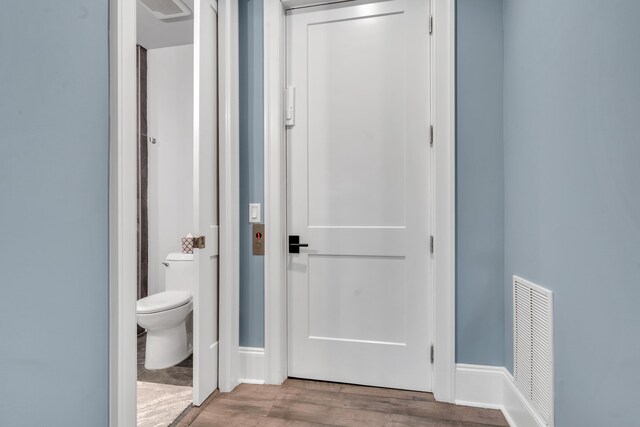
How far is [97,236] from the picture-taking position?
106cm

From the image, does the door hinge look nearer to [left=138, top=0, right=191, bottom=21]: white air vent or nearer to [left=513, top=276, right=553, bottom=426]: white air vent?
[left=138, top=0, right=191, bottom=21]: white air vent

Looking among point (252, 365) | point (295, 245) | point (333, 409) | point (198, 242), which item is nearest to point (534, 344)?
point (333, 409)

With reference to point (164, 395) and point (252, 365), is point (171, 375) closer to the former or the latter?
point (164, 395)

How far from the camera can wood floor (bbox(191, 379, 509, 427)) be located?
5.23 feet

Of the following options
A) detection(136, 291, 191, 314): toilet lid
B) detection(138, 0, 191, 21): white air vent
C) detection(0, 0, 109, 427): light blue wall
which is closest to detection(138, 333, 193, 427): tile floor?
detection(136, 291, 191, 314): toilet lid

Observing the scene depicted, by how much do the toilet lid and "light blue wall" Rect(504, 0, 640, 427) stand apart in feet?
6.79

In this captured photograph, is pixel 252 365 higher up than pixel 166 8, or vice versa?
pixel 166 8

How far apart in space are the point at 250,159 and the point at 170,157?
52.9 inches

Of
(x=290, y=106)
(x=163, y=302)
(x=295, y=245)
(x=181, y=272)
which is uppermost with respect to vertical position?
(x=290, y=106)

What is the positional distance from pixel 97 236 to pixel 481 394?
1.90 m

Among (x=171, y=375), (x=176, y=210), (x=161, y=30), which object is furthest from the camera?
(x=176, y=210)

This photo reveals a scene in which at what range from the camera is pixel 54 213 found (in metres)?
0.93

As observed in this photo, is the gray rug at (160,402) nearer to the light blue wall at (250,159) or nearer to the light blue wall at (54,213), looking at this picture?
the light blue wall at (250,159)

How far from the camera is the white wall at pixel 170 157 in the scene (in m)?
2.96
